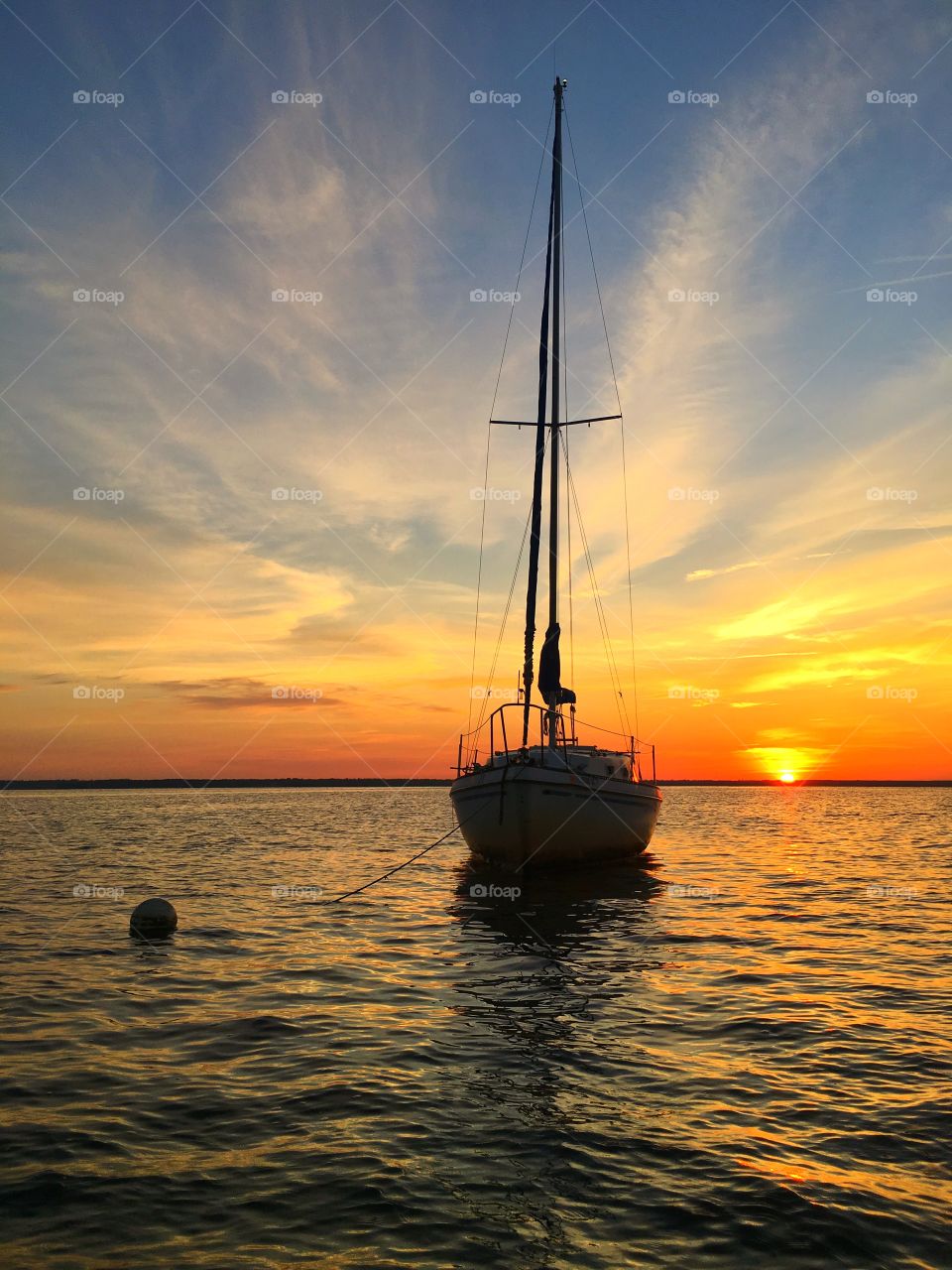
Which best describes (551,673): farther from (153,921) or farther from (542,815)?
(153,921)

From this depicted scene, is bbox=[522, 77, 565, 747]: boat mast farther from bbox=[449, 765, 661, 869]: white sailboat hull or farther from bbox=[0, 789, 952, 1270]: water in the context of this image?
bbox=[0, 789, 952, 1270]: water

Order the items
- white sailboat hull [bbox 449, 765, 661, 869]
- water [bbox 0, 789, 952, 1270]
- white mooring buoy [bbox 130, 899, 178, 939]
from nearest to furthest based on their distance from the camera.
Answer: water [bbox 0, 789, 952, 1270]
white mooring buoy [bbox 130, 899, 178, 939]
white sailboat hull [bbox 449, 765, 661, 869]

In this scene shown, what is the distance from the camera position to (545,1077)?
352 inches

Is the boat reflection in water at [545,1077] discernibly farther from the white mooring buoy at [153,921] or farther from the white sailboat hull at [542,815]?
the white mooring buoy at [153,921]

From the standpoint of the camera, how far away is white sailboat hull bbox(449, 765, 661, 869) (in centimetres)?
2220

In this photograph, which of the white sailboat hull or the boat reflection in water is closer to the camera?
the boat reflection in water

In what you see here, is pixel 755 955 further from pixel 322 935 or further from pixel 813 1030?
pixel 322 935

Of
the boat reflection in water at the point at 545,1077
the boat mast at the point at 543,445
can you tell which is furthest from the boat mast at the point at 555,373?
the boat reflection in water at the point at 545,1077

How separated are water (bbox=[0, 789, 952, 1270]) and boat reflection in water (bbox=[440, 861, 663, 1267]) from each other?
0.04m

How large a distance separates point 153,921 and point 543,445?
63.0 feet

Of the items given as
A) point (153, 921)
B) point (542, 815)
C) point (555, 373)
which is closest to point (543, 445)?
point (555, 373)

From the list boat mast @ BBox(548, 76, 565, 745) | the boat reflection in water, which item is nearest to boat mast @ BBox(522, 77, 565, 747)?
boat mast @ BBox(548, 76, 565, 745)

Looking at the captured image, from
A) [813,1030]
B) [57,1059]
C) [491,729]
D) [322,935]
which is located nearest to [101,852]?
[491,729]

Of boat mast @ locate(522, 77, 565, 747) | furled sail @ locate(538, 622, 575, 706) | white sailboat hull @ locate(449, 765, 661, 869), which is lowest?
white sailboat hull @ locate(449, 765, 661, 869)
